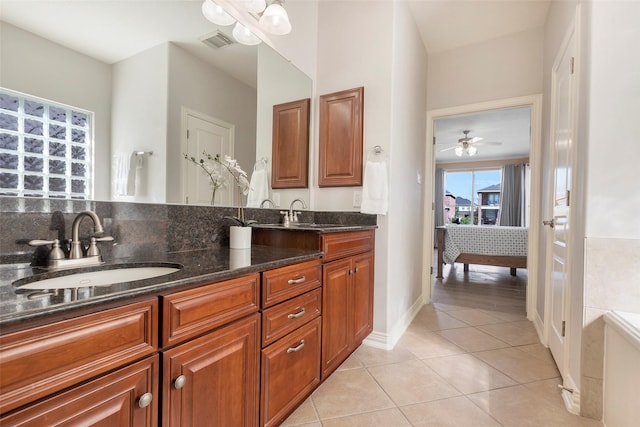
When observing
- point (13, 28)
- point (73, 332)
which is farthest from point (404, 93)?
point (73, 332)

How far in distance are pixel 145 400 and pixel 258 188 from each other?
144 centimetres

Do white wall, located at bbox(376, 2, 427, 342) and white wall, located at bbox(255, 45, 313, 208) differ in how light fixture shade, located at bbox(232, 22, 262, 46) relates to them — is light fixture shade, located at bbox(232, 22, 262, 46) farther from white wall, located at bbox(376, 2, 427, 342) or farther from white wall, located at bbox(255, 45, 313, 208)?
white wall, located at bbox(376, 2, 427, 342)

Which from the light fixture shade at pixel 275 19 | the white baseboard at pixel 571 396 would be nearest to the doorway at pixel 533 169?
the white baseboard at pixel 571 396

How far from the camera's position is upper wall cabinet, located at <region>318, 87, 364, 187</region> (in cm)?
225

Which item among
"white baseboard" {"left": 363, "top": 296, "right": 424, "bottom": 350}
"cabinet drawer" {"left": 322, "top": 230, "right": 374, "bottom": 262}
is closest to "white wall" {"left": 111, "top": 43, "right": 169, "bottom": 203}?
"cabinet drawer" {"left": 322, "top": 230, "right": 374, "bottom": 262}

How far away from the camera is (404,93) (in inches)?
96.3

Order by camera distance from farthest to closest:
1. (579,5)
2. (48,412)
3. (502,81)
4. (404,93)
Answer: (502,81) < (404,93) < (579,5) < (48,412)

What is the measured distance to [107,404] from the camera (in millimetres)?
667

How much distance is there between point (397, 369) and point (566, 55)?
2.31 metres

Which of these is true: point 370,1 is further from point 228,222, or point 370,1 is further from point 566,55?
point 228,222

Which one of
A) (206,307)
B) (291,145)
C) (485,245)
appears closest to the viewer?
(206,307)

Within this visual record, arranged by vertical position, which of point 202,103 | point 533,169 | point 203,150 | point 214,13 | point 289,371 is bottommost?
point 289,371

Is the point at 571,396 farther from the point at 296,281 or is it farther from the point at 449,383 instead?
the point at 296,281

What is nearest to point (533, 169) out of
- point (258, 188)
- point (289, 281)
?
point (258, 188)
